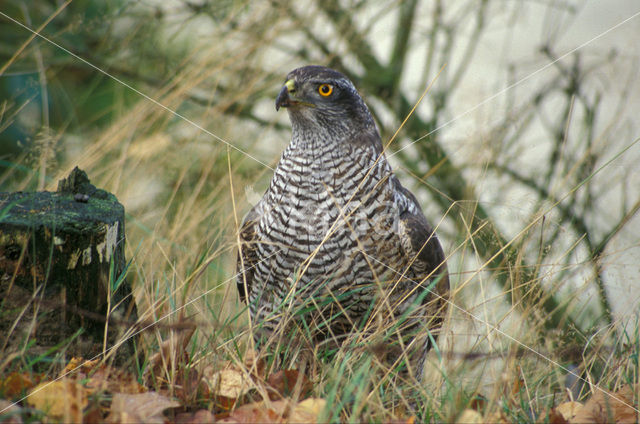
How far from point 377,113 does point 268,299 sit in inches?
122

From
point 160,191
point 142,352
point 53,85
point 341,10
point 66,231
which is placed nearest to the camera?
point 66,231

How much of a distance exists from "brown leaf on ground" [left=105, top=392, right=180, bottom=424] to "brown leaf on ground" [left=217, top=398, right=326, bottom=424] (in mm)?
175

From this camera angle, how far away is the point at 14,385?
5.73 feet

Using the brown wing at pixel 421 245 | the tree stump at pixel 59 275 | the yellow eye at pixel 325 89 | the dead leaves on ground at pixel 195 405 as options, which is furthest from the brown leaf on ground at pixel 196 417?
the yellow eye at pixel 325 89

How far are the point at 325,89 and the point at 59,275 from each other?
136 centimetres

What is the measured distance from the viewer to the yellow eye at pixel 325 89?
108 inches

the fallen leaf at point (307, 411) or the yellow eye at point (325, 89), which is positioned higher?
the yellow eye at point (325, 89)

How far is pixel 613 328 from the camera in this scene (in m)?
2.37

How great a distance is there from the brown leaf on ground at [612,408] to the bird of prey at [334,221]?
0.73m

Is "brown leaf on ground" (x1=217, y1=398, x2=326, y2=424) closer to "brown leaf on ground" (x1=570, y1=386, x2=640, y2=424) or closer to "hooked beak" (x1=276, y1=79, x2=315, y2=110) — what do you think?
"brown leaf on ground" (x1=570, y1=386, x2=640, y2=424)

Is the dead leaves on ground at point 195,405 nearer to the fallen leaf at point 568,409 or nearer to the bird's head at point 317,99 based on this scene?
the fallen leaf at point 568,409

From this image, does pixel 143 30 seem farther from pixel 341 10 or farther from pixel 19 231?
pixel 19 231

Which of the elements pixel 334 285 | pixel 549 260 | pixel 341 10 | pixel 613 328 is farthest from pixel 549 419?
pixel 341 10

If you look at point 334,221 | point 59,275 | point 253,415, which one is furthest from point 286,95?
point 253,415
